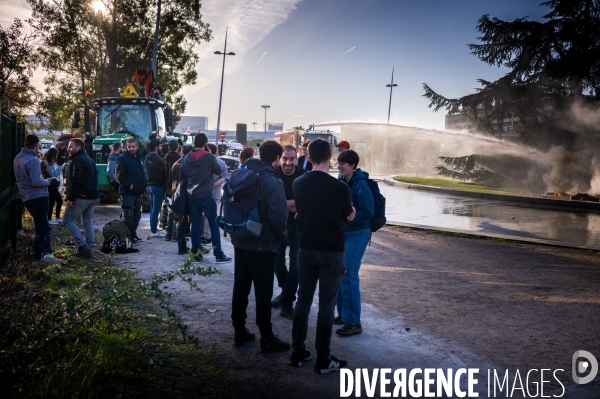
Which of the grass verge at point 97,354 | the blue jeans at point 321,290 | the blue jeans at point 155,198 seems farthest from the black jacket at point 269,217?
the blue jeans at point 155,198

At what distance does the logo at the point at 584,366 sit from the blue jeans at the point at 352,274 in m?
1.96

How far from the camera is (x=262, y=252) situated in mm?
4918

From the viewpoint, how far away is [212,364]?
178 inches

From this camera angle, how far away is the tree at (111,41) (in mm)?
32062

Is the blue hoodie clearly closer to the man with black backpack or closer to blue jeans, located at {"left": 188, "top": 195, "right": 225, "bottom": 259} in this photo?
the man with black backpack

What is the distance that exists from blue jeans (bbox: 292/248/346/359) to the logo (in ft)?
6.66

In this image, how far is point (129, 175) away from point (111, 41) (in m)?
25.6

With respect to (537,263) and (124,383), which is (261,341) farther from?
(537,263)

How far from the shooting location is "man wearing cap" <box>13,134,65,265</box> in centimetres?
753

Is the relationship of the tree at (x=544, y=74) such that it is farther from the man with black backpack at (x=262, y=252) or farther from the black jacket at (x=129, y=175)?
the man with black backpack at (x=262, y=252)

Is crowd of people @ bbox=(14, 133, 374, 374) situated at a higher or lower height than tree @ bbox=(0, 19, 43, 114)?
lower

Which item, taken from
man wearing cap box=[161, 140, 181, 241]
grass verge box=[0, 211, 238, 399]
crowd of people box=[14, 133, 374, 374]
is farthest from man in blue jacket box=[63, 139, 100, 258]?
grass verge box=[0, 211, 238, 399]

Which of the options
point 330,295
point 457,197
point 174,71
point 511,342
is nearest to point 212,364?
point 330,295

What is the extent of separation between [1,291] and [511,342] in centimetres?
487
